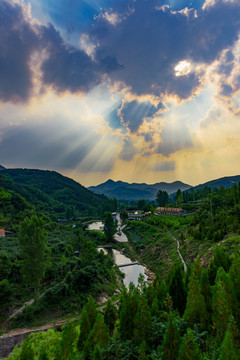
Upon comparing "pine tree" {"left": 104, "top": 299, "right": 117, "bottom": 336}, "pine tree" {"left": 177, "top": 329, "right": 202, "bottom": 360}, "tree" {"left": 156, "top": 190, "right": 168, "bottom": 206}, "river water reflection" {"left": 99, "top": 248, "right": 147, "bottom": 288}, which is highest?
"tree" {"left": 156, "top": 190, "right": 168, "bottom": 206}

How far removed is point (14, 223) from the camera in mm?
50031

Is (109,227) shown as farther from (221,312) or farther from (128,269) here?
(221,312)

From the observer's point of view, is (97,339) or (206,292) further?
(206,292)

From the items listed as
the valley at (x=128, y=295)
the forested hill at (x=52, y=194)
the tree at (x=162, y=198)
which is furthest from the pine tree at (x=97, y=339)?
the forested hill at (x=52, y=194)

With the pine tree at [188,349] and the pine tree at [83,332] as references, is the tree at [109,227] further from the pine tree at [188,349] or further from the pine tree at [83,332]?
the pine tree at [188,349]

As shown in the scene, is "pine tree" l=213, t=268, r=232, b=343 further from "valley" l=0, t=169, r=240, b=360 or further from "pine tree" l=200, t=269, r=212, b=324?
"pine tree" l=200, t=269, r=212, b=324

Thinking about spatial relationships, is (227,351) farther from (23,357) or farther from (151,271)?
(151,271)

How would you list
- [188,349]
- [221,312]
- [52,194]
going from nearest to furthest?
1. [188,349]
2. [221,312]
3. [52,194]

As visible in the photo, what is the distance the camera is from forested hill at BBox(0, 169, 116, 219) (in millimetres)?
108062

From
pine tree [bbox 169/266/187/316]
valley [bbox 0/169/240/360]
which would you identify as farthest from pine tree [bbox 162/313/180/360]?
pine tree [bbox 169/266/187/316]

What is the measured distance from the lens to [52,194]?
151500 mm

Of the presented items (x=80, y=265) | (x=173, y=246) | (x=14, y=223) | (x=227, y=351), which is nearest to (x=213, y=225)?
(x=173, y=246)

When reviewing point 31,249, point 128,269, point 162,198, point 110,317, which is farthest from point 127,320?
point 162,198

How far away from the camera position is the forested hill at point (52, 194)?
108062 mm
